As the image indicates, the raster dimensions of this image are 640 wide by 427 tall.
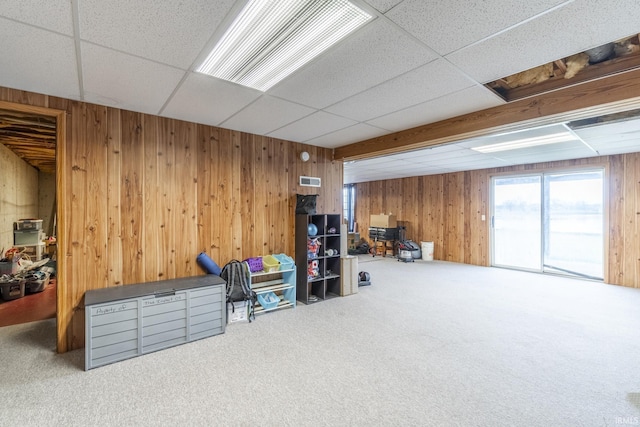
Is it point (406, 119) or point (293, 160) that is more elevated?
point (406, 119)

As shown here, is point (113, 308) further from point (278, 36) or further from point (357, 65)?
point (357, 65)

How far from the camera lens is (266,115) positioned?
3.17 metres

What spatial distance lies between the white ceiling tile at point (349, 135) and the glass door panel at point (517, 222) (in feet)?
14.5

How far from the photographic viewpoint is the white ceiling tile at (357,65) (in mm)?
1740

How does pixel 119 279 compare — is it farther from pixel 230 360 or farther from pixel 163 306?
pixel 230 360

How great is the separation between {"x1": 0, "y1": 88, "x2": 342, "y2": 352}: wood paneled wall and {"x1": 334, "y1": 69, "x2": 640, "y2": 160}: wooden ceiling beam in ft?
6.48

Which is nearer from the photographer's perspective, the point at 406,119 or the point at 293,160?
the point at 406,119

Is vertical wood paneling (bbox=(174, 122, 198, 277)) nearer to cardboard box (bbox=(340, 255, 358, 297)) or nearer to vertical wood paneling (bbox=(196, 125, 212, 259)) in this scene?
vertical wood paneling (bbox=(196, 125, 212, 259))

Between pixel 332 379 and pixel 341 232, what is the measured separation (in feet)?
8.33

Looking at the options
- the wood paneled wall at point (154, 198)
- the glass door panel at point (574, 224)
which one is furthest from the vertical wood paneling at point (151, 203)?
the glass door panel at point (574, 224)

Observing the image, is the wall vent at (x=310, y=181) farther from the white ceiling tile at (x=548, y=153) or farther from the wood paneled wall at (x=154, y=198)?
the white ceiling tile at (x=548, y=153)

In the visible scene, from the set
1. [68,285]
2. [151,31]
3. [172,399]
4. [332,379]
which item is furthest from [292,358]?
[151,31]

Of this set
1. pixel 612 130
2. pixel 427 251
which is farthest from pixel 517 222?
pixel 612 130

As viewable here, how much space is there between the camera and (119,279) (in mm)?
2984
